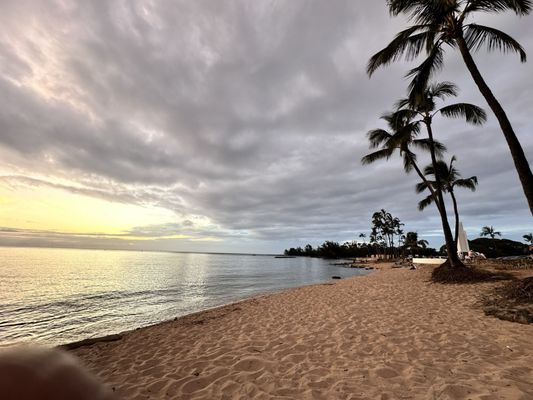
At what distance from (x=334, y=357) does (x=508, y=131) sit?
759cm

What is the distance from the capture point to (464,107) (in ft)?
42.0

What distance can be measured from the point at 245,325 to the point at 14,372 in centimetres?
848

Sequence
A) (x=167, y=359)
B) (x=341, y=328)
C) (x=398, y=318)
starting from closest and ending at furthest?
(x=167, y=359)
(x=341, y=328)
(x=398, y=318)

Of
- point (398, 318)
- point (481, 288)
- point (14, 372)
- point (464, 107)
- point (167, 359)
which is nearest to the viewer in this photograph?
point (14, 372)

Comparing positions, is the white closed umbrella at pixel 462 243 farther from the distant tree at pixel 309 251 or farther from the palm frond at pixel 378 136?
the distant tree at pixel 309 251

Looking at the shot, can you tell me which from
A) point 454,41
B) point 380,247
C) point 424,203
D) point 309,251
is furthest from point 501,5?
point 309,251

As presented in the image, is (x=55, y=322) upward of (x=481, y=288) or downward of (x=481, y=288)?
downward

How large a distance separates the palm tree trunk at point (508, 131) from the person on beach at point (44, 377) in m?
9.66

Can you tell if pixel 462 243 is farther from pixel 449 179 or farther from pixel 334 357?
pixel 334 357

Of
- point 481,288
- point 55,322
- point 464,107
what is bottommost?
point 55,322

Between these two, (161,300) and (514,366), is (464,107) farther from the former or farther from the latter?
(161,300)

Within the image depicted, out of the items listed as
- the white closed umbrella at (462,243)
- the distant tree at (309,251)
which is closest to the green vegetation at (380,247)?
the distant tree at (309,251)

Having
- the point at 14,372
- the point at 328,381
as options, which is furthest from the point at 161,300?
the point at 14,372

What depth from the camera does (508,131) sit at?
776 cm
